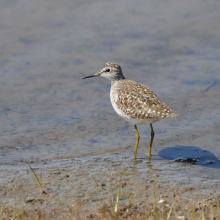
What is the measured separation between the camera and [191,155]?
24.2 feet

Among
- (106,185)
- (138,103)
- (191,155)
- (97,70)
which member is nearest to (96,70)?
(97,70)

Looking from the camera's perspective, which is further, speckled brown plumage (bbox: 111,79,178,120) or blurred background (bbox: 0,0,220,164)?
blurred background (bbox: 0,0,220,164)

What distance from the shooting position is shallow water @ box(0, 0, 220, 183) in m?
8.00

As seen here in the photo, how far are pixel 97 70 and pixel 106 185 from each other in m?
4.98

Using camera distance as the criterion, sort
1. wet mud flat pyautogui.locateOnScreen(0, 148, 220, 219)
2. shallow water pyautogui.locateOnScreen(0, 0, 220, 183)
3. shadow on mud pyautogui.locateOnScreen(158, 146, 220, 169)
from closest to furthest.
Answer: wet mud flat pyautogui.locateOnScreen(0, 148, 220, 219) < shadow on mud pyautogui.locateOnScreen(158, 146, 220, 169) < shallow water pyautogui.locateOnScreen(0, 0, 220, 183)

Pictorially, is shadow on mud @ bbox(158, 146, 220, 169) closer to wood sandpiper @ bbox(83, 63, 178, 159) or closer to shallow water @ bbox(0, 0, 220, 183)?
shallow water @ bbox(0, 0, 220, 183)

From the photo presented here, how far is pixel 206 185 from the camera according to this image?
586 cm

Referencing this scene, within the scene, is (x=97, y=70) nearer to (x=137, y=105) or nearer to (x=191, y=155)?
(x=137, y=105)

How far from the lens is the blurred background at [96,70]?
8094 millimetres

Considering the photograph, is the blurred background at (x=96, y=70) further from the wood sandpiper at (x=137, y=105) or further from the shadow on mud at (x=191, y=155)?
the wood sandpiper at (x=137, y=105)

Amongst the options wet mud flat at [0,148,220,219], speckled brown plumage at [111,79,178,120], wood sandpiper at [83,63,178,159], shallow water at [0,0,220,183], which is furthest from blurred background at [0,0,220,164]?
speckled brown plumage at [111,79,178,120]

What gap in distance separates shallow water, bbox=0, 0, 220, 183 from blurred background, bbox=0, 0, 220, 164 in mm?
25

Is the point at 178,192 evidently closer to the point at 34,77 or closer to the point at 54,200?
the point at 54,200

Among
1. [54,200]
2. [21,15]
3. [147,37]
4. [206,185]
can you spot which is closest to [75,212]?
[54,200]
